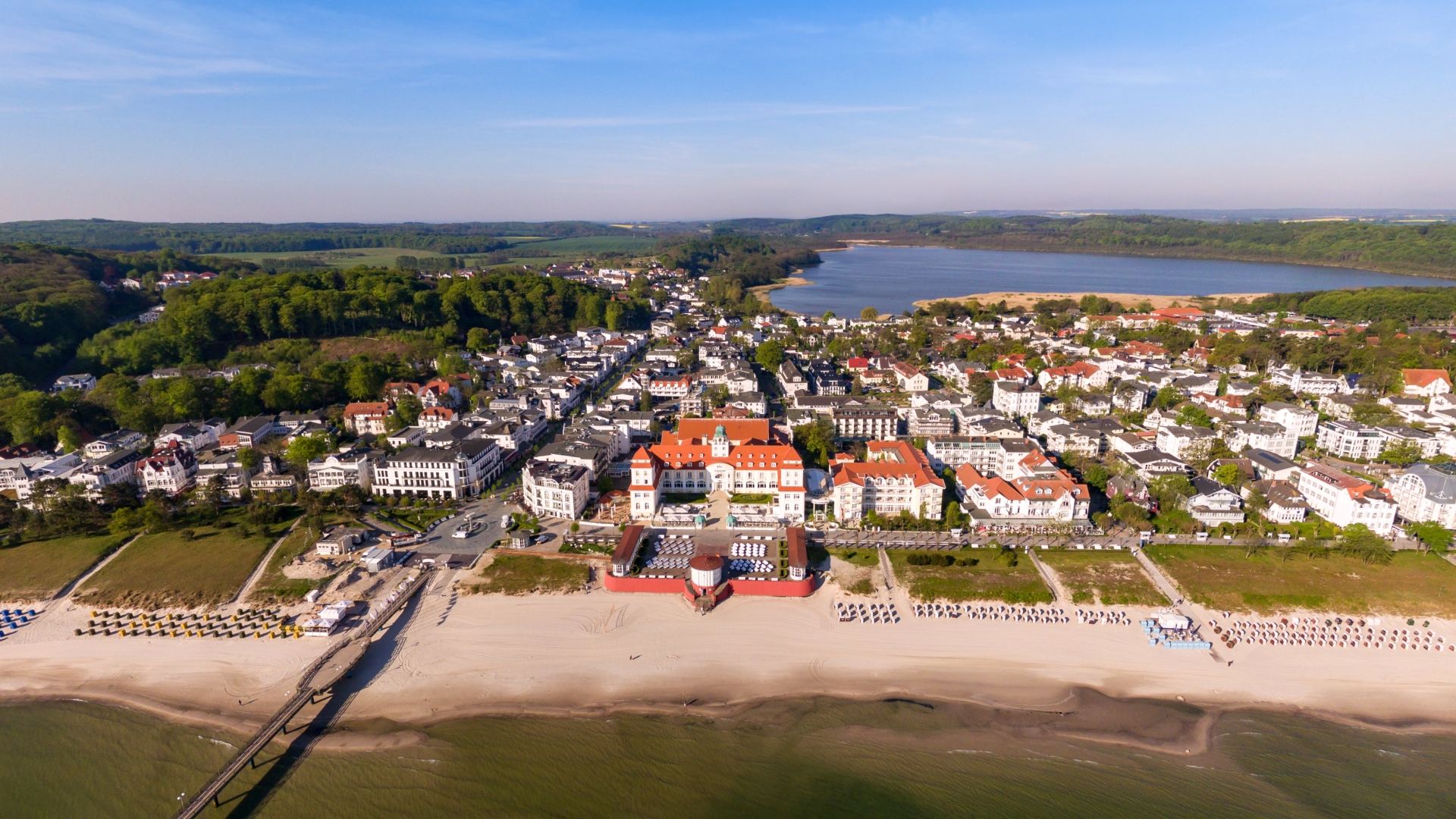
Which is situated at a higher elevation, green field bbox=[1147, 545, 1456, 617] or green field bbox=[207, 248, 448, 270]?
green field bbox=[207, 248, 448, 270]

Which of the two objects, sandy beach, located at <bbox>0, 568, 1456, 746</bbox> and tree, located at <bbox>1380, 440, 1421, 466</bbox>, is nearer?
sandy beach, located at <bbox>0, 568, 1456, 746</bbox>

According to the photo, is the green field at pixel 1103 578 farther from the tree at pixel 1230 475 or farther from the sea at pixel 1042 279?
the sea at pixel 1042 279

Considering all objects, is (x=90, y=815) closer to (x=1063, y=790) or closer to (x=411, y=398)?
(x=1063, y=790)

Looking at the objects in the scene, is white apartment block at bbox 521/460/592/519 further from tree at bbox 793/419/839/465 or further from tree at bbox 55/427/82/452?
tree at bbox 55/427/82/452

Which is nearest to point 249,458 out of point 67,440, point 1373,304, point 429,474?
point 429,474

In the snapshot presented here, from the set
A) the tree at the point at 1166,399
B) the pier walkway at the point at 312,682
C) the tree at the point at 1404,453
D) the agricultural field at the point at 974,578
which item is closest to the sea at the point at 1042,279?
the tree at the point at 1166,399

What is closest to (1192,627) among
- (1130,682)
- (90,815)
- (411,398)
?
(1130,682)

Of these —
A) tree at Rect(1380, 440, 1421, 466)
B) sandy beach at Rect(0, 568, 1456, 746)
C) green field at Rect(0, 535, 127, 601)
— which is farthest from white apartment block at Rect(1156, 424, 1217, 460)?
green field at Rect(0, 535, 127, 601)
